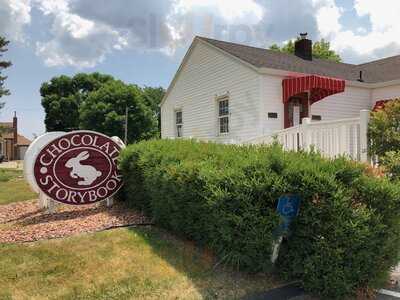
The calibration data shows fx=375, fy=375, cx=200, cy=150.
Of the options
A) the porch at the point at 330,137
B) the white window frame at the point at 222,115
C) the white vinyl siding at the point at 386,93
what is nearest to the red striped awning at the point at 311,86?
the porch at the point at 330,137

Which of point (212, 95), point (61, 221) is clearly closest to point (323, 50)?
point (212, 95)

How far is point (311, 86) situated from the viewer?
11797mm

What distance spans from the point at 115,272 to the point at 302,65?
12.1 meters

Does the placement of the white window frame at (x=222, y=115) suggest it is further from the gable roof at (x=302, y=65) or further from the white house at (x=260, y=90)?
the gable roof at (x=302, y=65)

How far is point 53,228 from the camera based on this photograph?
5824mm

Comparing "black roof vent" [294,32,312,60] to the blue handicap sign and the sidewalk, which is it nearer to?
the blue handicap sign

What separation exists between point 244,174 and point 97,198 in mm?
4293

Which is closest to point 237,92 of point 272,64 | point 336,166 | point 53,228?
point 272,64

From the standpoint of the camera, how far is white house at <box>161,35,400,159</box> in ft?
40.1

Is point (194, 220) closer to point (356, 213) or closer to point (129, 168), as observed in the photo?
point (356, 213)

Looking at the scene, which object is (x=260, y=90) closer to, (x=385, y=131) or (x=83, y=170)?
(x=385, y=131)

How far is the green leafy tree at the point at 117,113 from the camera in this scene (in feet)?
114

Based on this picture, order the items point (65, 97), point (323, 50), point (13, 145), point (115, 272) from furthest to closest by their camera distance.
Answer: point (13, 145) → point (65, 97) → point (323, 50) → point (115, 272)

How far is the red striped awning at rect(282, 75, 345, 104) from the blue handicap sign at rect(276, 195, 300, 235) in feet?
28.8
